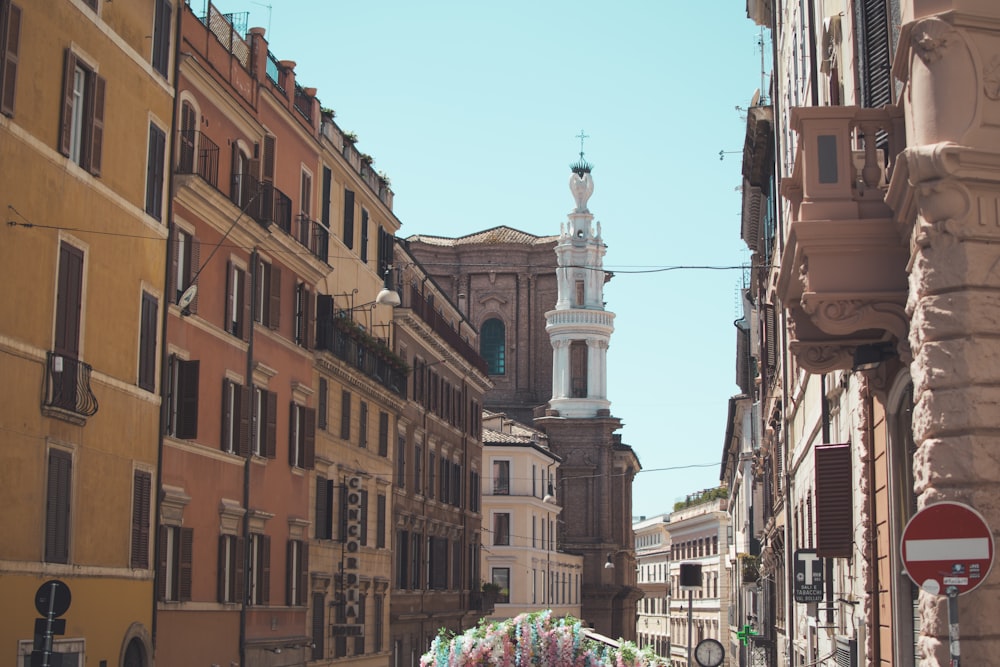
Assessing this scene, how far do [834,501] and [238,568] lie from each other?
1594 cm

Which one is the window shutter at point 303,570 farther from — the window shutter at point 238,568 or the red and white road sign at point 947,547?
the red and white road sign at point 947,547

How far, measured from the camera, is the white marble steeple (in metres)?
96.8

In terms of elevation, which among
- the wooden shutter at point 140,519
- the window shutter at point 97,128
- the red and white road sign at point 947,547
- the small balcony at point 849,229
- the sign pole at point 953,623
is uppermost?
the window shutter at point 97,128

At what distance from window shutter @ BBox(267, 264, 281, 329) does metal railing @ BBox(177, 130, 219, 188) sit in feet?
14.0

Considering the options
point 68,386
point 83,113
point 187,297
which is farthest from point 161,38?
point 68,386

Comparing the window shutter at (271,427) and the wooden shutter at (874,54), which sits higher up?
the wooden shutter at (874,54)

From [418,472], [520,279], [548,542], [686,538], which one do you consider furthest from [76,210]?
[686,538]

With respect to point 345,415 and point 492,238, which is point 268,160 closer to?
point 345,415

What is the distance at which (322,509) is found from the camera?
128 feet

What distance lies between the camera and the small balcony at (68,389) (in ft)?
73.6

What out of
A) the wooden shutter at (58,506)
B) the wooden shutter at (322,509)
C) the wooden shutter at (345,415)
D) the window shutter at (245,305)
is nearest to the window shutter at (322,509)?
the wooden shutter at (322,509)

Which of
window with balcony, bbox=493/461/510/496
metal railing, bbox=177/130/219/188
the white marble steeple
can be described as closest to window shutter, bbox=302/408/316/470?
metal railing, bbox=177/130/219/188

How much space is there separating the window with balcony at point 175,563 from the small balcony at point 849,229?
1800 cm

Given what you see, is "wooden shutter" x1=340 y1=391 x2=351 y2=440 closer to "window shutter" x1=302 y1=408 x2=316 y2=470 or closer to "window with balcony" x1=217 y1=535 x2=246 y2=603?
"window shutter" x1=302 y1=408 x2=316 y2=470
